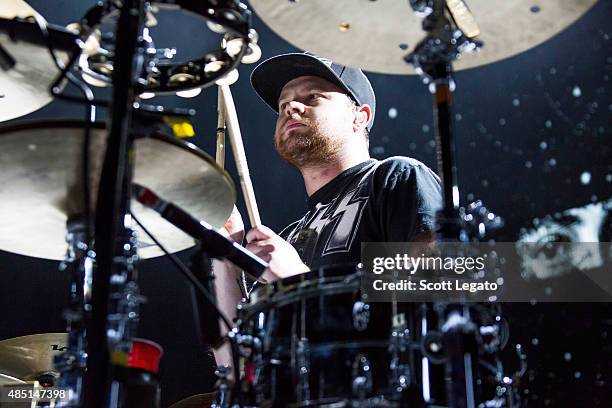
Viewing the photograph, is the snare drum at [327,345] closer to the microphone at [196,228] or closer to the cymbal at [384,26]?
the microphone at [196,228]

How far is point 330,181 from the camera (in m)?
2.38

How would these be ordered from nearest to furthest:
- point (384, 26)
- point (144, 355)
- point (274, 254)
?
point (144, 355) → point (384, 26) → point (274, 254)

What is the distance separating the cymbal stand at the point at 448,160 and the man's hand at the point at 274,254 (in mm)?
632

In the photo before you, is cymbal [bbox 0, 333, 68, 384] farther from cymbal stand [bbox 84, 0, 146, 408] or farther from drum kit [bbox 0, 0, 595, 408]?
cymbal stand [bbox 84, 0, 146, 408]

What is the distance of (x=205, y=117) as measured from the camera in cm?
313

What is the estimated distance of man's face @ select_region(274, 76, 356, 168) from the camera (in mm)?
2393

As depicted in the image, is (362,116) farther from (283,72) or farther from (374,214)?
(374,214)

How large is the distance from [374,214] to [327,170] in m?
0.47

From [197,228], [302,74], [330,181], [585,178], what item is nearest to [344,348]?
[197,228]

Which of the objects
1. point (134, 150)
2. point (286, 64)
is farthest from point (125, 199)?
point (286, 64)

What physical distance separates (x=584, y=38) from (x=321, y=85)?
115cm

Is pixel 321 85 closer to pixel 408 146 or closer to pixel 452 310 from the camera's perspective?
pixel 408 146

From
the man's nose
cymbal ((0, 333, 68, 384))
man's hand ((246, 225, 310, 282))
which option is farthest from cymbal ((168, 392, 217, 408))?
the man's nose

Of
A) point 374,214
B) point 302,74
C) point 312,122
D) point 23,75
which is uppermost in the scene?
point 302,74
